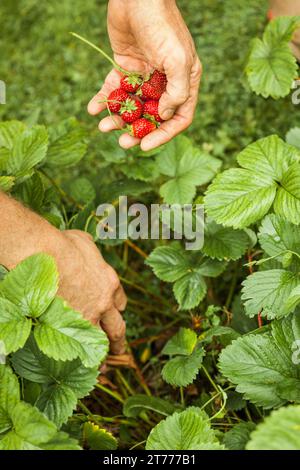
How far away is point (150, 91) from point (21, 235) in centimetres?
44

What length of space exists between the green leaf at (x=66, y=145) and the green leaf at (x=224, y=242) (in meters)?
0.38

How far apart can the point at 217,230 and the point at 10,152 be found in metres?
0.51

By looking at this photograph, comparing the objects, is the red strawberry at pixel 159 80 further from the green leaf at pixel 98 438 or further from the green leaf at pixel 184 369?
the green leaf at pixel 98 438

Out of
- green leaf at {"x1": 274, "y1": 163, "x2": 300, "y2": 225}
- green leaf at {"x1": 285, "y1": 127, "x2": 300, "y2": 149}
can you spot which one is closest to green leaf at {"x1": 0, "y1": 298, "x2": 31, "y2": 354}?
green leaf at {"x1": 274, "y1": 163, "x2": 300, "y2": 225}

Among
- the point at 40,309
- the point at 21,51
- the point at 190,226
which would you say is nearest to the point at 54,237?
the point at 40,309

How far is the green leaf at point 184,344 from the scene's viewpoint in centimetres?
121

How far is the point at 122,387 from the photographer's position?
58.3 inches

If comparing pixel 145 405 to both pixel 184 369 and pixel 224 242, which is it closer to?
pixel 184 369

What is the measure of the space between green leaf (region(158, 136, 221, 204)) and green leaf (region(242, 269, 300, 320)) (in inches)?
14.6

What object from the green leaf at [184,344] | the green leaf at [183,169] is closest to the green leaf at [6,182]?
the green leaf at [183,169]

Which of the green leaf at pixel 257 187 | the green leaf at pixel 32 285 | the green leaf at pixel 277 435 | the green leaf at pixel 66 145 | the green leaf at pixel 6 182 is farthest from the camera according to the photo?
the green leaf at pixel 66 145

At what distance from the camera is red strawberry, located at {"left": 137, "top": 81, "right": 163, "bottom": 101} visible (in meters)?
1.29

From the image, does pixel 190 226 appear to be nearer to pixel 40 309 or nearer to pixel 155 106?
pixel 155 106

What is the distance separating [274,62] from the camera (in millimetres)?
1455
